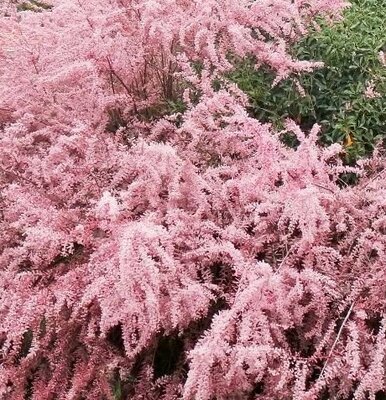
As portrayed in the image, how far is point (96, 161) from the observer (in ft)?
10.7

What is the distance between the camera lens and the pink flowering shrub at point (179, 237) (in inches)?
96.8

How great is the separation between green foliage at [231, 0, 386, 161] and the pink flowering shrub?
164mm

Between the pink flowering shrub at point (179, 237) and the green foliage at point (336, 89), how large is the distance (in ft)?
0.54

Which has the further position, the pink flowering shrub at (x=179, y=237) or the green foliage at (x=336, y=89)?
the green foliage at (x=336, y=89)

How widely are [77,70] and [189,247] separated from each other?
117 cm

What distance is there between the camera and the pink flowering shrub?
8.07 feet

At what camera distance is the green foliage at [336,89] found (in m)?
3.36

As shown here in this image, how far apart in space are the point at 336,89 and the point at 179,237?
1359 millimetres

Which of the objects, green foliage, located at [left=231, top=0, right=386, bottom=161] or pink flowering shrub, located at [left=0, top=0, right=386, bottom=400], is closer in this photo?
pink flowering shrub, located at [left=0, top=0, right=386, bottom=400]

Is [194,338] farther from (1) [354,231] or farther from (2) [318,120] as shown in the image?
(2) [318,120]

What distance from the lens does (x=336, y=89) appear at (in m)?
3.47

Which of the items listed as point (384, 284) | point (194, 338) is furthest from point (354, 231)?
point (194, 338)

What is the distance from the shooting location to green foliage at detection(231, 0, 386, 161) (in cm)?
336

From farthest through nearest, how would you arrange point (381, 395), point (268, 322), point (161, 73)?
1. point (161, 73)
2. point (381, 395)
3. point (268, 322)
